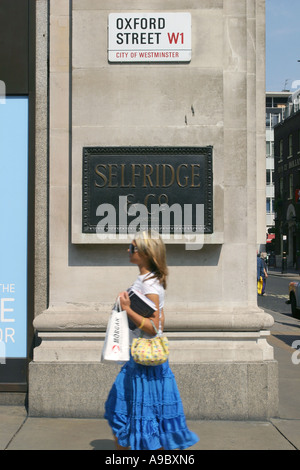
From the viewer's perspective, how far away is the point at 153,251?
4.68 m

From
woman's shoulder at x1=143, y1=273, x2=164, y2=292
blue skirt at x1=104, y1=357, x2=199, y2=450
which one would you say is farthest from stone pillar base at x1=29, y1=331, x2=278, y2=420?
woman's shoulder at x1=143, y1=273, x2=164, y2=292

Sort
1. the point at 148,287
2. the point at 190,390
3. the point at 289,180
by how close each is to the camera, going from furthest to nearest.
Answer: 1. the point at 289,180
2. the point at 190,390
3. the point at 148,287

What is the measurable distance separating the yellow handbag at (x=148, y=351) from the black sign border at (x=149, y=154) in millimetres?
2359

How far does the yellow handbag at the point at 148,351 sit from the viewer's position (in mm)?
4609

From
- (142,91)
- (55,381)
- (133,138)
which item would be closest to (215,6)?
(142,91)

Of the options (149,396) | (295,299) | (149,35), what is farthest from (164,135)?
(295,299)

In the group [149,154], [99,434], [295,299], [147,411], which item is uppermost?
[149,154]

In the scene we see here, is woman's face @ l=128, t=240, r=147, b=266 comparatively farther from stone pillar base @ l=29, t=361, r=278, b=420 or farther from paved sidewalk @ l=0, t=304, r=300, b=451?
stone pillar base @ l=29, t=361, r=278, b=420

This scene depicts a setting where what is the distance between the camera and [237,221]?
22.7 feet

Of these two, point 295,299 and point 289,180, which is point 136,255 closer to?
point 295,299

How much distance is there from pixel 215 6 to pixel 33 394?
4591 mm

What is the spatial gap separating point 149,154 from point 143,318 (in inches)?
106

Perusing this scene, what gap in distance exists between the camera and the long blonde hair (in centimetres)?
468

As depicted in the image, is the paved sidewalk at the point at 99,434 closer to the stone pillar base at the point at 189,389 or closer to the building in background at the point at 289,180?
the stone pillar base at the point at 189,389
